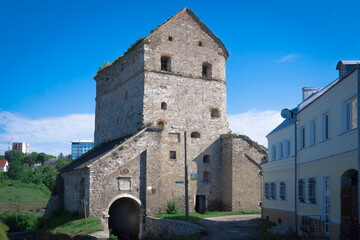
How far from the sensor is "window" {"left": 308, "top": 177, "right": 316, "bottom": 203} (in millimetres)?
18000

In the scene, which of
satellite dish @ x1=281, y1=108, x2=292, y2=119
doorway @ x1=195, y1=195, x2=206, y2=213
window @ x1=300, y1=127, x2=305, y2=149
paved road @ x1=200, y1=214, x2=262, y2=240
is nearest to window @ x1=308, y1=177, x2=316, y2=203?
window @ x1=300, y1=127, x2=305, y2=149

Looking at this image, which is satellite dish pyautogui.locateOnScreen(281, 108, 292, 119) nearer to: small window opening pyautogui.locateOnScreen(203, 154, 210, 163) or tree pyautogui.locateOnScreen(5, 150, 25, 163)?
small window opening pyautogui.locateOnScreen(203, 154, 210, 163)

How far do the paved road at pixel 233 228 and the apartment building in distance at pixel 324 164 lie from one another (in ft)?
6.37

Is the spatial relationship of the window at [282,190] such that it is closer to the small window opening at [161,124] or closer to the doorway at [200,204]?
the doorway at [200,204]

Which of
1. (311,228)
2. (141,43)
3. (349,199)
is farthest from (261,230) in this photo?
(141,43)

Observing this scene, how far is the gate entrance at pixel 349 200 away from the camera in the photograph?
1398 centimetres

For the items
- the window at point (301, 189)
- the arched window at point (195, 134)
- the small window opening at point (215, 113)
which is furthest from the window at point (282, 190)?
the small window opening at point (215, 113)

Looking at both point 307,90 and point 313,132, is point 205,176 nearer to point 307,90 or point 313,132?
point 307,90

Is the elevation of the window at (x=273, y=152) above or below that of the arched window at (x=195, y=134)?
below

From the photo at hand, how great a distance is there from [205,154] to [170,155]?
3.29 metres

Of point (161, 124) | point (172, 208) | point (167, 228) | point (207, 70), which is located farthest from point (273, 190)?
point (207, 70)

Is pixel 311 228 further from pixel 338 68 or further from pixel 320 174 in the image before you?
pixel 338 68

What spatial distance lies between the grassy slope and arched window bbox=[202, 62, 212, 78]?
4024cm

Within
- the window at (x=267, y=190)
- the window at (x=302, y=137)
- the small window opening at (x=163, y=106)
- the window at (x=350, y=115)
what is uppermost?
the small window opening at (x=163, y=106)
